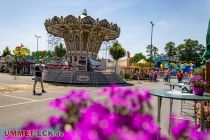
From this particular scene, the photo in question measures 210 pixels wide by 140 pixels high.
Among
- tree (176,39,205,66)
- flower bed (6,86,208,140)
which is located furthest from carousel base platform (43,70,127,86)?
tree (176,39,205,66)

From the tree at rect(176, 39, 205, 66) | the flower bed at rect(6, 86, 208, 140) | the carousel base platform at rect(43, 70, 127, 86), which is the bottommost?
the carousel base platform at rect(43, 70, 127, 86)

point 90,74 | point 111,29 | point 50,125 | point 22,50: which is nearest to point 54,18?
point 111,29

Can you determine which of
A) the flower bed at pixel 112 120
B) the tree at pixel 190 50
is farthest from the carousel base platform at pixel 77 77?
the tree at pixel 190 50

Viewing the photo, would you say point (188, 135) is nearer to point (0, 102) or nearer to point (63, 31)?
point (0, 102)

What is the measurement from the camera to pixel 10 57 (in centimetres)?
4781

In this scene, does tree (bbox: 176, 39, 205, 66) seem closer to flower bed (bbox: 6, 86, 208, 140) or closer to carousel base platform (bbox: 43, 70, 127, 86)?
carousel base platform (bbox: 43, 70, 127, 86)

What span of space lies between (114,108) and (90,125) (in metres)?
0.28

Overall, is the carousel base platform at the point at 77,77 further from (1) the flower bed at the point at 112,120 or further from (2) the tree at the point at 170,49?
(2) the tree at the point at 170,49

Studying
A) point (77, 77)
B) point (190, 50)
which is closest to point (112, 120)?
point (77, 77)

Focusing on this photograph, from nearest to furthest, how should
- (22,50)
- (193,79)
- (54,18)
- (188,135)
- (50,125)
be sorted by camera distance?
(188,135), (50,125), (193,79), (54,18), (22,50)

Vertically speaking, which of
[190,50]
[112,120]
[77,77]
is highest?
[190,50]

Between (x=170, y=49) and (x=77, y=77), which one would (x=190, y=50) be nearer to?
(x=170, y=49)

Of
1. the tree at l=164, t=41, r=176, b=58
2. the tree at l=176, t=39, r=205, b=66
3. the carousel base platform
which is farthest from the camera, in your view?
the tree at l=164, t=41, r=176, b=58

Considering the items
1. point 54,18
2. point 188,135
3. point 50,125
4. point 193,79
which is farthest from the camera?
point 54,18
